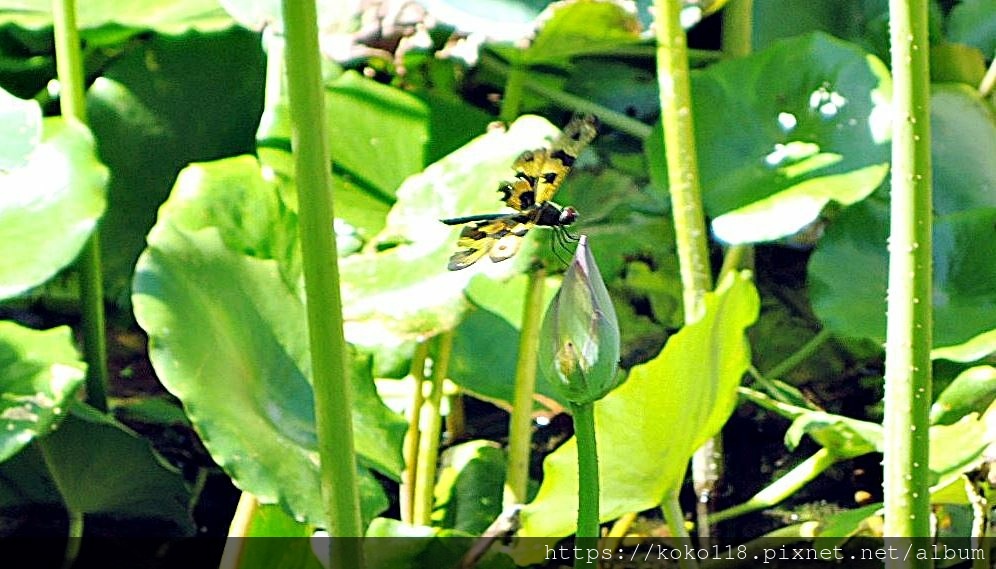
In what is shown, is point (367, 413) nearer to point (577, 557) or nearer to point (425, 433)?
point (425, 433)

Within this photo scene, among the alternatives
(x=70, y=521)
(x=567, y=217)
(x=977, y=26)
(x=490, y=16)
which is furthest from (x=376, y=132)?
(x=977, y=26)

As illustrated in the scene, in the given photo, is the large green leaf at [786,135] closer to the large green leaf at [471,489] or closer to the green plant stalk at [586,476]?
the large green leaf at [471,489]

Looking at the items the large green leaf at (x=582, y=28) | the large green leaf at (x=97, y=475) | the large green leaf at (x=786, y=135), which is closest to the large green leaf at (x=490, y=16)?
the large green leaf at (x=582, y=28)

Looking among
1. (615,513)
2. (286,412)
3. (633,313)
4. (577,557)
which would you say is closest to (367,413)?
Answer: (286,412)

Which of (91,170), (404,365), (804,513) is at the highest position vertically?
(91,170)

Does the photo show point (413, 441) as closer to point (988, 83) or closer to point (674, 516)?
point (674, 516)
